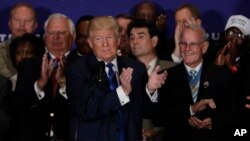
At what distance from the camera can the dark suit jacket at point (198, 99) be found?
4348 mm

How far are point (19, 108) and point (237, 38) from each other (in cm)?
164

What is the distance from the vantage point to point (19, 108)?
4.63 m

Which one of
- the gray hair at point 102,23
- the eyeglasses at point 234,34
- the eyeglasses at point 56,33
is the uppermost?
the gray hair at point 102,23

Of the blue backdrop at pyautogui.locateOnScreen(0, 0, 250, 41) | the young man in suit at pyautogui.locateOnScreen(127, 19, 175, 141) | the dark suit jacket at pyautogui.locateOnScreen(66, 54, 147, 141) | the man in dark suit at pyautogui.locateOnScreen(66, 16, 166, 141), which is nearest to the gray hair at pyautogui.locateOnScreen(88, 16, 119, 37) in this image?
the man in dark suit at pyautogui.locateOnScreen(66, 16, 166, 141)

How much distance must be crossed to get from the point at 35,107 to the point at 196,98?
3.56 feet

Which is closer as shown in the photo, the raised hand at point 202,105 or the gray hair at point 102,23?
the gray hair at point 102,23

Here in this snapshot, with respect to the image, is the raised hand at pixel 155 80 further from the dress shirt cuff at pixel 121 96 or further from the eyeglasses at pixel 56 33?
the eyeglasses at pixel 56 33

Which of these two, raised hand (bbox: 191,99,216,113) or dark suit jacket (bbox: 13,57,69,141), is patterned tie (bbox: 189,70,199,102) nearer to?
raised hand (bbox: 191,99,216,113)

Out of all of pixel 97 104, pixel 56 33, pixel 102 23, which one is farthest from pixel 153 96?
pixel 56 33

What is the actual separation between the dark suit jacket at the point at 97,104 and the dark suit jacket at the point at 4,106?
0.93m

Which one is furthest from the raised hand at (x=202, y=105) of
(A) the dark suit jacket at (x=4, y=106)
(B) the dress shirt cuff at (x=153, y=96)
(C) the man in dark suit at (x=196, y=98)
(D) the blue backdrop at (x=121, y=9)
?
(D) the blue backdrop at (x=121, y=9)

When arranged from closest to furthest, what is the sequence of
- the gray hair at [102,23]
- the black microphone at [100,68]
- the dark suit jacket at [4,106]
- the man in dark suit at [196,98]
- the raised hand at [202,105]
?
1. the black microphone at [100,68]
2. the gray hair at [102,23]
3. the raised hand at [202,105]
4. the man in dark suit at [196,98]
5. the dark suit jacket at [4,106]

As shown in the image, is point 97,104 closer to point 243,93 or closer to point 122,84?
point 122,84

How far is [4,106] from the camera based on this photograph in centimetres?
477
